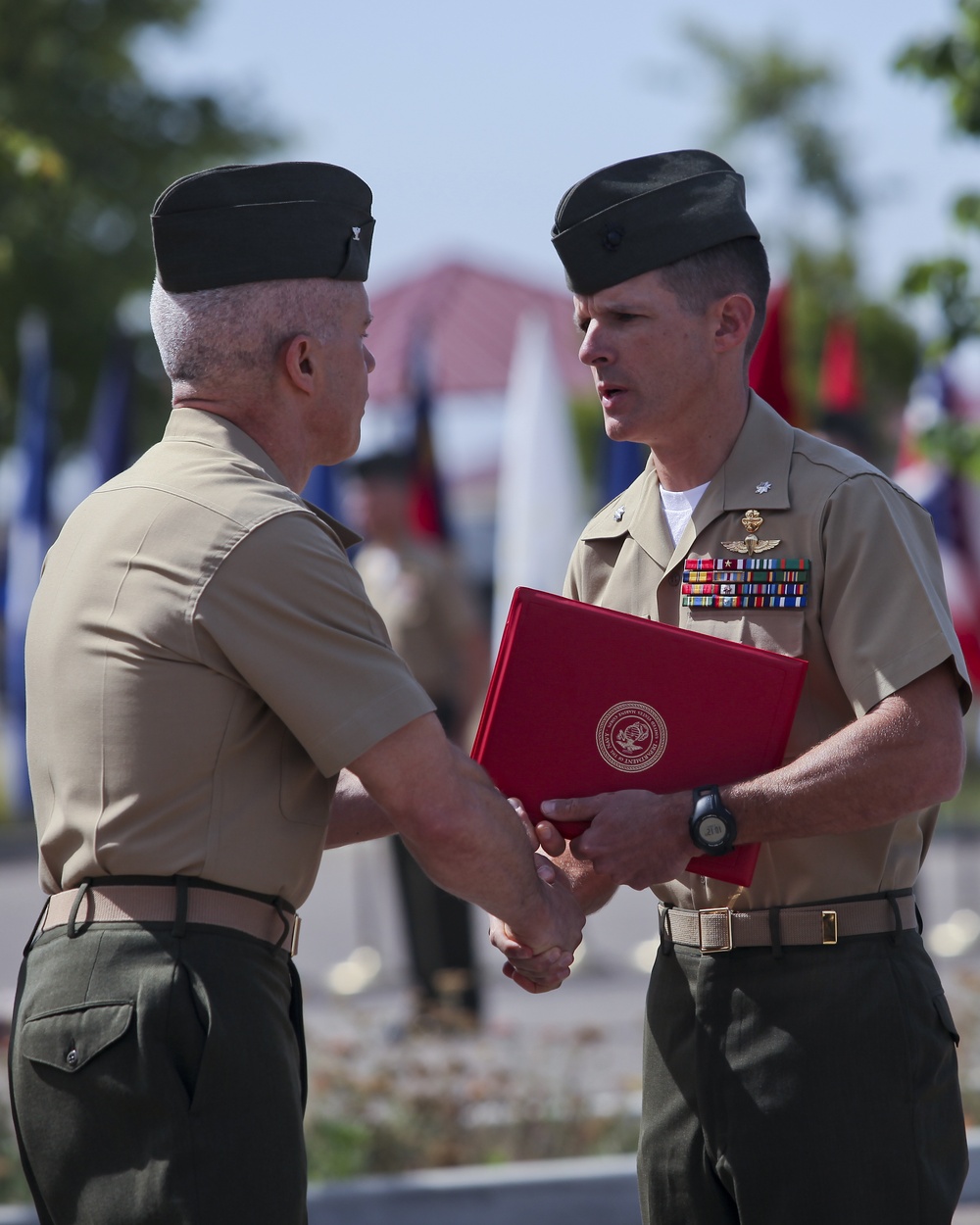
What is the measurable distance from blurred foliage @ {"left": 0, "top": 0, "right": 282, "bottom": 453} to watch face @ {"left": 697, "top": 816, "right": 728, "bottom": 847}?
15.0 m

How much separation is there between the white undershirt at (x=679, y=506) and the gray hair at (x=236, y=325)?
29.4 inches

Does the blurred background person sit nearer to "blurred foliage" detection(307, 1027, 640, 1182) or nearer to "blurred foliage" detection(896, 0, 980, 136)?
"blurred foliage" detection(307, 1027, 640, 1182)

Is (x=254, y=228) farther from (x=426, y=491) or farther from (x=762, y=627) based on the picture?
(x=426, y=491)

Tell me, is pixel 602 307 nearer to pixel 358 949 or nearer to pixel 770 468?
pixel 770 468

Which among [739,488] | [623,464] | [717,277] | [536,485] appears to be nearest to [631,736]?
[739,488]

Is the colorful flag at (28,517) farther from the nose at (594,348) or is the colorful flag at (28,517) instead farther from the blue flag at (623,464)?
the nose at (594,348)

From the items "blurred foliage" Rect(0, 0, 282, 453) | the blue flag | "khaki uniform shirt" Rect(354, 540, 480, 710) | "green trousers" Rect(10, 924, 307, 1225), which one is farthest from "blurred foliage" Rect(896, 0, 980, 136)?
"blurred foliage" Rect(0, 0, 282, 453)

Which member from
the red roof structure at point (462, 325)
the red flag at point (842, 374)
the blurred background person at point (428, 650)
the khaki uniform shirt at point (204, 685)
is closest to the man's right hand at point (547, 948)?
the khaki uniform shirt at point (204, 685)

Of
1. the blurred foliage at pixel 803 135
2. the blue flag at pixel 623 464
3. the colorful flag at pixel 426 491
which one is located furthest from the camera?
the blurred foliage at pixel 803 135

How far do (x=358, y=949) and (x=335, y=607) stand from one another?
693 cm

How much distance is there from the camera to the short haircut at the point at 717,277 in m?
2.81

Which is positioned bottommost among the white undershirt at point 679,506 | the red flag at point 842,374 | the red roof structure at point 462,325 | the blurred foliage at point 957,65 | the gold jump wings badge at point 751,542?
the gold jump wings badge at point 751,542

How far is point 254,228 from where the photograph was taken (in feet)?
8.18

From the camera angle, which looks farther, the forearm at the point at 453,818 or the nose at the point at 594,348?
the nose at the point at 594,348
